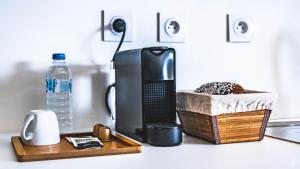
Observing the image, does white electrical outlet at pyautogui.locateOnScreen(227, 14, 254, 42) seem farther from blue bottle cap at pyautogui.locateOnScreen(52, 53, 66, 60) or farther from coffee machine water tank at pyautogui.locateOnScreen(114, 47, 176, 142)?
blue bottle cap at pyautogui.locateOnScreen(52, 53, 66, 60)

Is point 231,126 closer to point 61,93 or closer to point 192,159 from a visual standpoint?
point 192,159

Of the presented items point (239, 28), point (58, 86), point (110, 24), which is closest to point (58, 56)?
point (58, 86)

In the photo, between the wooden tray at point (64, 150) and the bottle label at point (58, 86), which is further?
the bottle label at point (58, 86)

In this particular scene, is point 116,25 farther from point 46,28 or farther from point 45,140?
point 45,140

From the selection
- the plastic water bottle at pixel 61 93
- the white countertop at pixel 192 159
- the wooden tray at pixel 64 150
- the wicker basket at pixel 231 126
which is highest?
the plastic water bottle at pixel 61 93

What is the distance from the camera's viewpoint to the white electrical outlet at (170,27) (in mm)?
1255

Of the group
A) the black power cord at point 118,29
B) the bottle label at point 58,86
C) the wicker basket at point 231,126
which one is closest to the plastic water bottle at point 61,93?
the bottle label at point 58,86

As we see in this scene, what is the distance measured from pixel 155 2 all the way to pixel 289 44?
536 mm

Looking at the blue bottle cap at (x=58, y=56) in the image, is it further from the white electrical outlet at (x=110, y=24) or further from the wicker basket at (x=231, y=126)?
the wicker basket at (x=231, y=126)

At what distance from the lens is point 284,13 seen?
56.3 inches

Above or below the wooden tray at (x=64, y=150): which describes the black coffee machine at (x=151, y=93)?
above

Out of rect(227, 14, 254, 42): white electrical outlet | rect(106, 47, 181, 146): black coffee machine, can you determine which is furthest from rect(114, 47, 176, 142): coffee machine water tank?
rect(227, 14, 254, 42): white electrical outlet

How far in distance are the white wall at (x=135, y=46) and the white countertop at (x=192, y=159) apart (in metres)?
0.28

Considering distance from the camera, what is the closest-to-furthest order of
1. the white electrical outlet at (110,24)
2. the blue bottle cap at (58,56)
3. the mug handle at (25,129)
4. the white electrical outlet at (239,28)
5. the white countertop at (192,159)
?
the white countertop at (192,159) < the mug handle at (25,129) < the blue bottle cap at (58,56) < the white electrical outlet at (110,24) < the white electrical outlet at (239,28)
